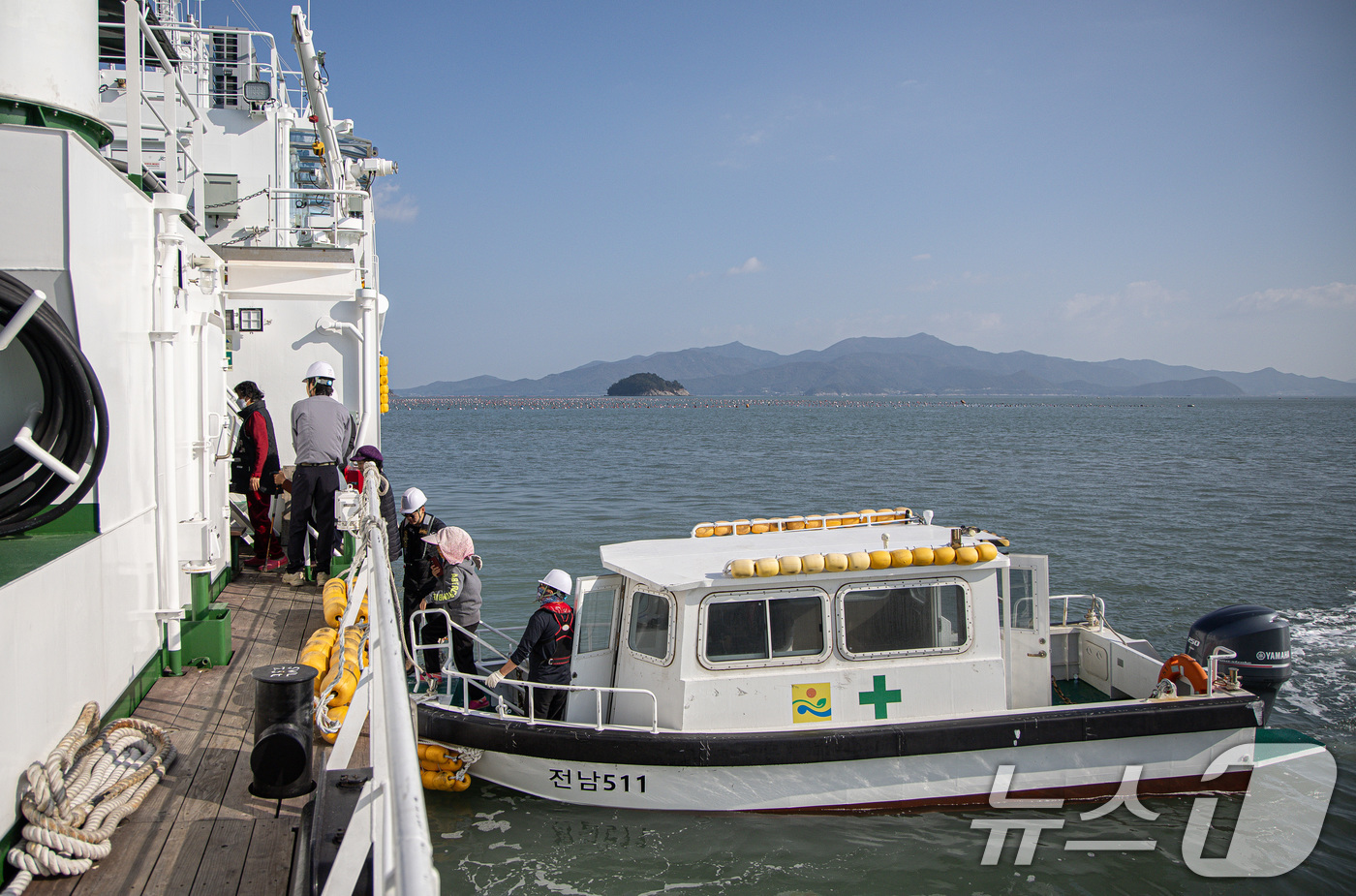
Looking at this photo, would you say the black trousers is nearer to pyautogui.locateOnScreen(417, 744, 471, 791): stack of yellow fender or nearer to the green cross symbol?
pyautogui.locateOnScreen(417, 744, 471, 791): stack of yellow fender

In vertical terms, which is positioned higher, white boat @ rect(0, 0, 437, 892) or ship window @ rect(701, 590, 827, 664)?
white boat @ rect(0, 0, 437, 892)

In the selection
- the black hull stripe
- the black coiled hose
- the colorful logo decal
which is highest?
the black coiled hose

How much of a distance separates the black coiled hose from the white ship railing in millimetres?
1651

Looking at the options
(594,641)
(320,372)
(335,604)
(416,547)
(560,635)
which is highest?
(320,372)

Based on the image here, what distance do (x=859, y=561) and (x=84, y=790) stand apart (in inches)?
194

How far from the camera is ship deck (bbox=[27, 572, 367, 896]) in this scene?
354 centimetres

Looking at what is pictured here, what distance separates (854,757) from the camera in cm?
683

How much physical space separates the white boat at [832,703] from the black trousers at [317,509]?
1773 millimetres

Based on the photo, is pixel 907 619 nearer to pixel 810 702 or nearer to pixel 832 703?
pixel 832 703

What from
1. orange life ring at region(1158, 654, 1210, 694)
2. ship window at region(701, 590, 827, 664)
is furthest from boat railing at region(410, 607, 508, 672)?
orange life ring at region(1158, 654, 1210, 694)

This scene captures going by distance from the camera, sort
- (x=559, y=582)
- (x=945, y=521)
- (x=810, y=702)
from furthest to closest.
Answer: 1. (x=945, y=521)
2. (x=559, y=582)
3. (x=810, y=702)

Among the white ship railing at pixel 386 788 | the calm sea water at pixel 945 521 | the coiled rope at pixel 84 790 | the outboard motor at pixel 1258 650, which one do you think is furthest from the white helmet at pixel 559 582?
the outboard motor at pixel 1258 650

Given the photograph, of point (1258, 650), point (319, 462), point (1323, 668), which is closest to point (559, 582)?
point (319, 462)

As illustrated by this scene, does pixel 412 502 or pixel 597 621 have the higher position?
pixel 412 502
